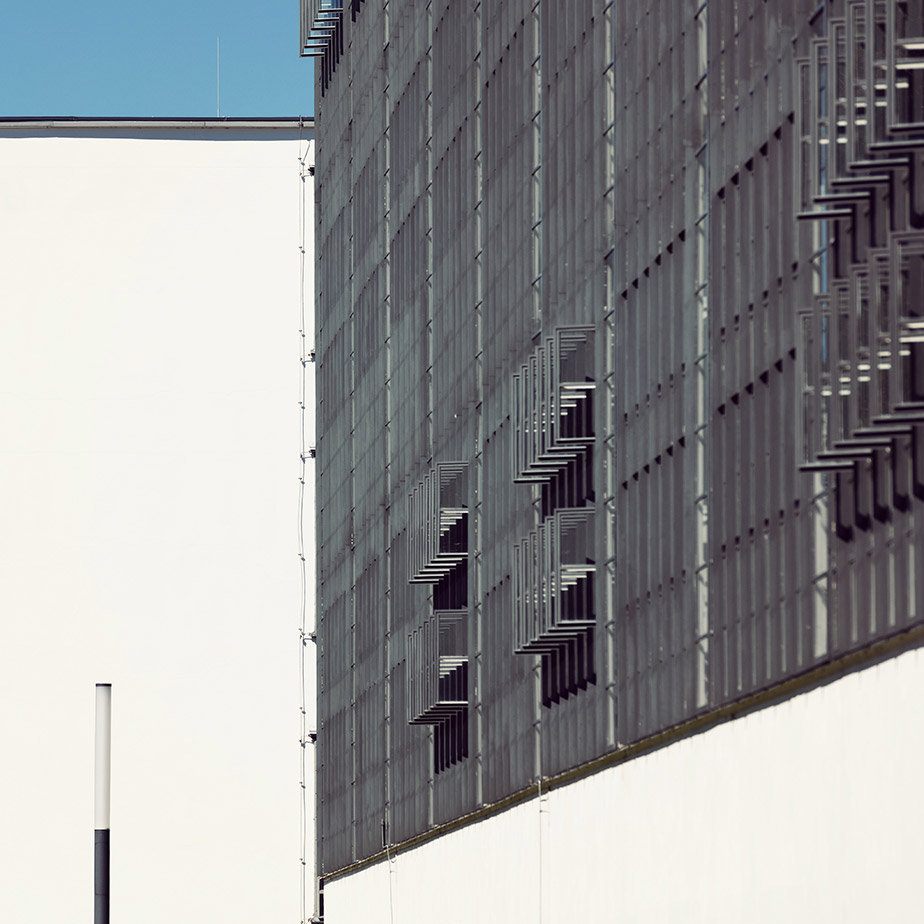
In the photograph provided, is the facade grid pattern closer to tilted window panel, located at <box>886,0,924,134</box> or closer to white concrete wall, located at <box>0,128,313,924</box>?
tilted window panel, located at <box>886,0,924,134</box>

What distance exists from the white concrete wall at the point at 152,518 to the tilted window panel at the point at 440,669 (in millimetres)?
31356

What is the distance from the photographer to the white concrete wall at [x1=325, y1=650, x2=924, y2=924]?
2464 cm

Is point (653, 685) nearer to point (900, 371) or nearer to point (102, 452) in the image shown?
point (900, 371)

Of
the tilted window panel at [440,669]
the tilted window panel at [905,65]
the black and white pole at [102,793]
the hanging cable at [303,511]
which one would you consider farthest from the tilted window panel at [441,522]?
the hanging cable at [303,511]

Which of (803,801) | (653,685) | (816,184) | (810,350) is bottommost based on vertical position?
(803,801)

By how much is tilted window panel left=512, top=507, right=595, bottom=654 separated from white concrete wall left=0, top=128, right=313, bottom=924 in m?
43.8

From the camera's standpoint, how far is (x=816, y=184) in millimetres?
27359

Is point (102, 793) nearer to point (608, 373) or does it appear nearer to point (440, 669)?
point (440, 669)

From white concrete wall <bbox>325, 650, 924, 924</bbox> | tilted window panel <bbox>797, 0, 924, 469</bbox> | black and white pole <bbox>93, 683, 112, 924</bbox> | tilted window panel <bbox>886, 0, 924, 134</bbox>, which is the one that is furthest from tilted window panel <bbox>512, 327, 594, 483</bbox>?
tilted window panel <bbox>886, 0, 924, 134</bbox>

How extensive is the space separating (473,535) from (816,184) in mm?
24392

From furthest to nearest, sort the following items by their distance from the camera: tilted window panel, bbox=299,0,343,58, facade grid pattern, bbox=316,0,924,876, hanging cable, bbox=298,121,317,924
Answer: hanging cable, bbox=298,121,317,924 < tilted window panel, bbox=299,0,343,58 < facade grid pattern, bbox=316,0,924,876

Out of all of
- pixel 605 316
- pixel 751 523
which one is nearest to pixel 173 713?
pixel 605 316

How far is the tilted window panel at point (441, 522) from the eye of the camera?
5190 cm

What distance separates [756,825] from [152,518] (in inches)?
2353
